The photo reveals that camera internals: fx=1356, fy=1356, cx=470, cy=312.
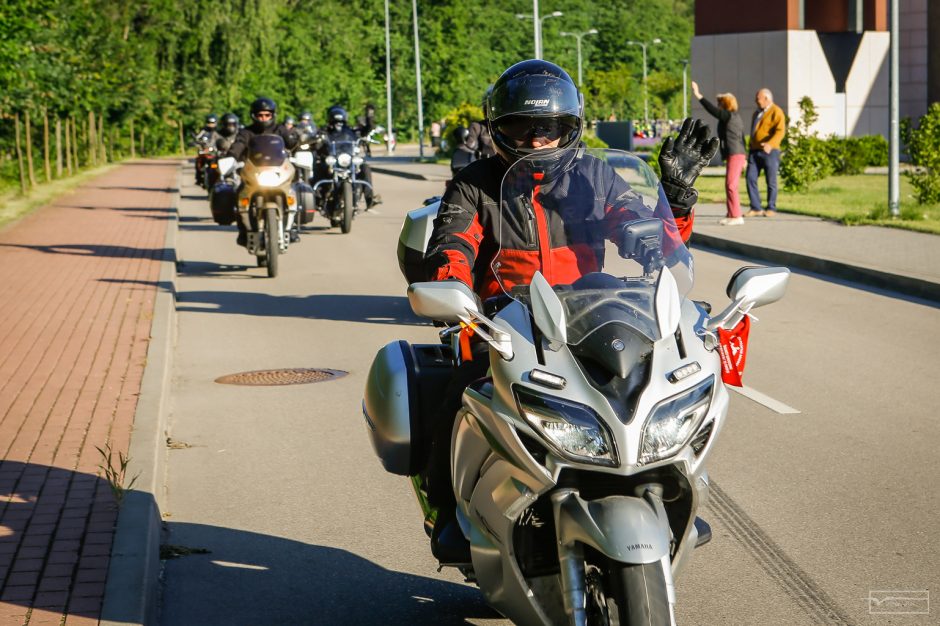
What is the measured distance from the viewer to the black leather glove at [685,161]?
15.4ft

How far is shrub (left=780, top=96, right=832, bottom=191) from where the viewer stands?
2438cm

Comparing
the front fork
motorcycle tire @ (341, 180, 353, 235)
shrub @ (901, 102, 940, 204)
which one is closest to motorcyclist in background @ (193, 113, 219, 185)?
motorcycle tire @ (341, 180, 353, 235)

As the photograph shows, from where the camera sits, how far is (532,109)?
4414mm

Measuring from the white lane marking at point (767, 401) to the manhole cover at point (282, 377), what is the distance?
2780 mm

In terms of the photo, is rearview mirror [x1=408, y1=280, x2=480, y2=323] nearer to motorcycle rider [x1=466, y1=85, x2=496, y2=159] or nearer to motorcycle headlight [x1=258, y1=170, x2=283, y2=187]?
motorcycle headlight [x1=258, y1=170, x2=283, y2=187]

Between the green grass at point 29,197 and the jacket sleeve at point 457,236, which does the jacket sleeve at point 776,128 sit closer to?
the green grass at point 29,197

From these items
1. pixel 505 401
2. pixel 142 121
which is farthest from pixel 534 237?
pixel 142 121

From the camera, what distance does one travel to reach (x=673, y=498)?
140 inches

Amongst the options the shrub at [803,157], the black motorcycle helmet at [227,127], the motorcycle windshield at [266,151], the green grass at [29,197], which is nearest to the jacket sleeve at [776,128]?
the shrub at [803,157]

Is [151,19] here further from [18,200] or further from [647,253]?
[647,253]

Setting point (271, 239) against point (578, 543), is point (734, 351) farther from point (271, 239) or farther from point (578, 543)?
point (271, 239)

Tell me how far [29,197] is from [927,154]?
68.6 feet

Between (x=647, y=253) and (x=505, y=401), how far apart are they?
0.73 m

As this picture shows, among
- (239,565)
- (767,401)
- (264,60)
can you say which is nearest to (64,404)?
(239,565)
